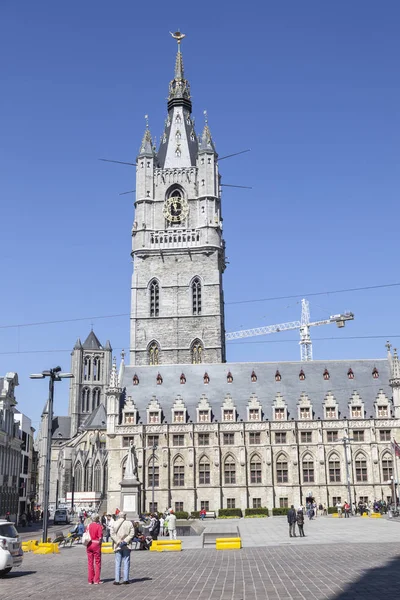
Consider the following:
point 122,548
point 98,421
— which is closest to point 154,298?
point 98,421

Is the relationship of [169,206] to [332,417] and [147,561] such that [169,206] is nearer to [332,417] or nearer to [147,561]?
[332,417]

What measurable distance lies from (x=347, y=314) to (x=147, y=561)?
366 ft

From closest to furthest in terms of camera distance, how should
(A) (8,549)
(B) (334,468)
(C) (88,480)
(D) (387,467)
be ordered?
(A) (8,549) < (D) (387,467) < (B) (334,468) < (C) (88,480)

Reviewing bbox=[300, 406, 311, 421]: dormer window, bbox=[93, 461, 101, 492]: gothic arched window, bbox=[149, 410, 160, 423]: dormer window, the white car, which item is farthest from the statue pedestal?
bbox=[93, 461, 101, 492]: gothic arched window

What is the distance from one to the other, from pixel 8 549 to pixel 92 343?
418ft

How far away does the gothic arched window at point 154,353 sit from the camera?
83188 millimetres

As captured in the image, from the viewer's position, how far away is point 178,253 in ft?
290

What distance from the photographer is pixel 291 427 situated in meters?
63.2

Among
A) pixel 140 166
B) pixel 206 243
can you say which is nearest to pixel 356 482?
pixel 206 243

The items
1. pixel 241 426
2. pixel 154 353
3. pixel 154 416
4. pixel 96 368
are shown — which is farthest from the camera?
pixel 96 368

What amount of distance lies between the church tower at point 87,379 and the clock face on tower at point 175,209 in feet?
174

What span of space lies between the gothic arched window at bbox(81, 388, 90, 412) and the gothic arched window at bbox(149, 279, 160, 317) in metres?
55.9

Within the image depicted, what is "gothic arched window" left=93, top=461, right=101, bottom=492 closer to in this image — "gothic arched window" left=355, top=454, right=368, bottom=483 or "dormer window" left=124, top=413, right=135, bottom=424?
"dormer window" left=124, top=413, right=135, bottom=424

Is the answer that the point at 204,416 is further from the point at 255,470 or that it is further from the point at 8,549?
the point at 8,549
